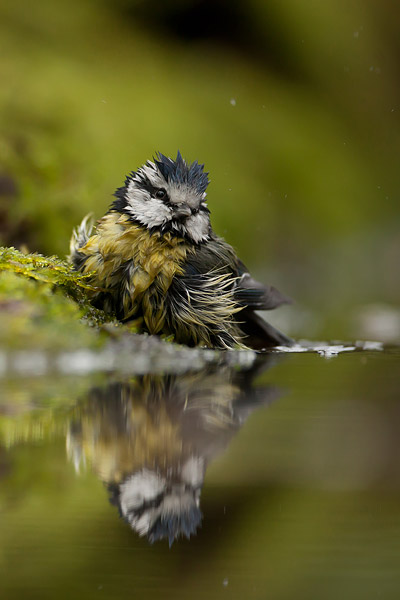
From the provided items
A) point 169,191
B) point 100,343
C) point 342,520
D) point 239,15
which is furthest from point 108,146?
point 342,520

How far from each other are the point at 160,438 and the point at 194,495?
0.38 m

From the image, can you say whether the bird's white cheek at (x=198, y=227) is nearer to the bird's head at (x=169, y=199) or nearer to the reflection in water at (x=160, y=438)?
the bird's head at (x=169, y=199)

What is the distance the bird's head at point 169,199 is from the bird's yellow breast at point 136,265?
51 mm

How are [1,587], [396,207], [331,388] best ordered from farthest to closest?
[396,207] < [331,388] < [1,587]

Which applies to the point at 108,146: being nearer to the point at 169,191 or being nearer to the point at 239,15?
the point at 239,15

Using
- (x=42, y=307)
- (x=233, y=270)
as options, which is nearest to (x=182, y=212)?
(x=233, y=270)

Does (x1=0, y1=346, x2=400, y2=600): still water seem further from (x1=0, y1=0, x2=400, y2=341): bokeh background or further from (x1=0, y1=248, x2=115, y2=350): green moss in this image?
(x1=0, y1=0, x2=400, y2=341): bokeh background

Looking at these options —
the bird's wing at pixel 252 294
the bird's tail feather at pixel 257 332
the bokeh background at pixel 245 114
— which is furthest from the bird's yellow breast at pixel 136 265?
the bokeh background at pixel 245 114

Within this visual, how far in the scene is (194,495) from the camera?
155 cm

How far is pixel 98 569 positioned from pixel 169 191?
2.29m

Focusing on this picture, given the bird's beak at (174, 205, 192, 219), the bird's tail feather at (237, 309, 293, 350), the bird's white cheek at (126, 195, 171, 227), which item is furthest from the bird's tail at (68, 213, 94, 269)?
the bird's tail feather at (237, 309, 293, 350)

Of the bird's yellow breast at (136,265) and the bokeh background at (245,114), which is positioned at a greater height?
the bokeh background at (245,114)

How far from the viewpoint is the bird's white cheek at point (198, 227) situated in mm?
3410

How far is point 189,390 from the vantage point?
8.37 feet
